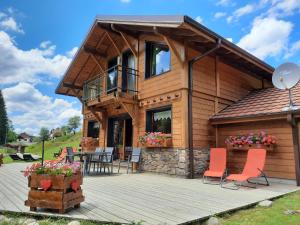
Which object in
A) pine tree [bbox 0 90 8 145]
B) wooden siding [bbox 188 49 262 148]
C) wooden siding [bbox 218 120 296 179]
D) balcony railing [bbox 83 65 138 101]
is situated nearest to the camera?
wooden siding [bbox 218 120 296 179]

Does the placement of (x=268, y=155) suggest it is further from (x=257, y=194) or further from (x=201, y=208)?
(x=201, y=208)

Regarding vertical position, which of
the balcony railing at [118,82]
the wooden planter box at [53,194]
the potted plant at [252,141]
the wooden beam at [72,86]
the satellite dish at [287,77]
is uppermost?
the wooden beam at [72,86]

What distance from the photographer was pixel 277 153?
732 cm

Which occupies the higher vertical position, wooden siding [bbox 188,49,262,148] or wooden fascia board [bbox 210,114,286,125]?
wooden siding [bbox 188,49,262,148]

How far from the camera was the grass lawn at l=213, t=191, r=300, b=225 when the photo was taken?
11.6 ft

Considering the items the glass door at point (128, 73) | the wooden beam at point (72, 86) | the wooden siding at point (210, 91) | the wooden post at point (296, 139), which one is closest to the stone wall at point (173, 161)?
the wooden siding at point (210, 91)

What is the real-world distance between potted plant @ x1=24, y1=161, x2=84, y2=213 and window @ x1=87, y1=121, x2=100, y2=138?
1027 centimetres

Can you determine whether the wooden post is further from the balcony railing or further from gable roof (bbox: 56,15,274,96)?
the balcony railing

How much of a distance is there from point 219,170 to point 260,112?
7.03 feet

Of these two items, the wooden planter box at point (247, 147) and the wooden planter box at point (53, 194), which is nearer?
the wooden planter box at point (53, 194)

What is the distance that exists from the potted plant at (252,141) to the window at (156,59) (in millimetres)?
3240

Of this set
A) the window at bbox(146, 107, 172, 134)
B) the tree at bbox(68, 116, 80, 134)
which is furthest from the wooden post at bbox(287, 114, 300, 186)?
the tree at bbox(68, 116, 80, 134)

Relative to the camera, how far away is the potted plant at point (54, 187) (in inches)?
146

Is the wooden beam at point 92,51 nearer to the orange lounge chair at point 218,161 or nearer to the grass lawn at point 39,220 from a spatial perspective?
the orange lounge chair at point 218,161
